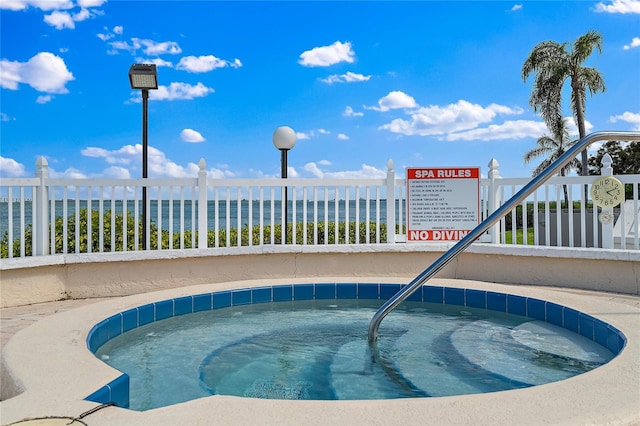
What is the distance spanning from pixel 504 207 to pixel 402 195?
3.29 m

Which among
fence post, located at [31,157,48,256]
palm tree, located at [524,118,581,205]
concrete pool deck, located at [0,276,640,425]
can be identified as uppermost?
palm tree, located at [524,118,581,205]

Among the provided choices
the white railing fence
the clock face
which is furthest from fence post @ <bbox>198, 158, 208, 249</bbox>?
the clock face

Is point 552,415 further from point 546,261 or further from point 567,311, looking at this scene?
point 546,261

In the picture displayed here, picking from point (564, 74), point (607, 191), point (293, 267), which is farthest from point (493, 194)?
point (564, 74)

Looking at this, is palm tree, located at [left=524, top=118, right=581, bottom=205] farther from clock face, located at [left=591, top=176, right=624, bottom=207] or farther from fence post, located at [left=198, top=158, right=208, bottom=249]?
fence post, located at [left=198, top=158, right=208, bottom=249]

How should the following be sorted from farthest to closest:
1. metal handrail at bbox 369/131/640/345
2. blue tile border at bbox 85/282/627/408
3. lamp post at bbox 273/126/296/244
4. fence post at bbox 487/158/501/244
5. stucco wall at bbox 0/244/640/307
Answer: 1. lamp post at bbox 273/126/296/244
2. fence post at bbox 487/158/501/244
3. stucco wall at bbox 0/244/640/307
4. blue tile border at bbox 85/282/627/408
5. metal handrail at bbox 369/131/640/345

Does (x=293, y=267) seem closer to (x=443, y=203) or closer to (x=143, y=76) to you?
(x=443, y=203)

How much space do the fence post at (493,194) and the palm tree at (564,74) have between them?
17.4 meters

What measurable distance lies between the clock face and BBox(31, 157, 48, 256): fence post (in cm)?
611

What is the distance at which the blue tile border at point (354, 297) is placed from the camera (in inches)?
135

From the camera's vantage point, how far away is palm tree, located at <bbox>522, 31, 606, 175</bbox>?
21391 mm

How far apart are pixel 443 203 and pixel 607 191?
1871 millimetres

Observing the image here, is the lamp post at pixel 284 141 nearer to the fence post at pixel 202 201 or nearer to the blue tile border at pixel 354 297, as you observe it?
the fence post at pixel 202 201

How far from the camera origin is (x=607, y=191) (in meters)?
5.38
